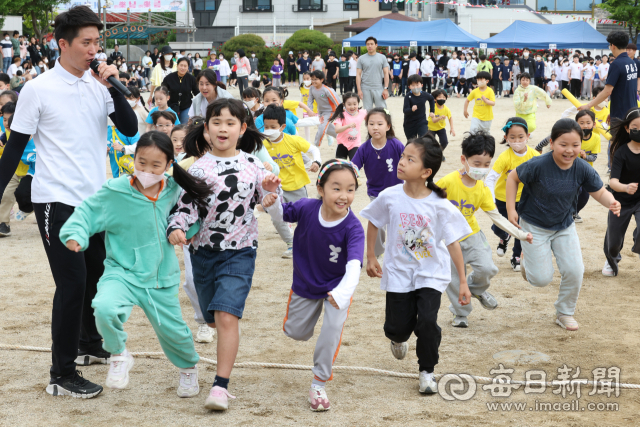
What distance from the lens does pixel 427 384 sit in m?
4.09

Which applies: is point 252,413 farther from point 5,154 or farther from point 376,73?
point 376,73

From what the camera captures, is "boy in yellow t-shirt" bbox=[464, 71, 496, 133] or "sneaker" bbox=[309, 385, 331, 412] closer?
"sneaker" bbox=[309, 385, 331, 412]

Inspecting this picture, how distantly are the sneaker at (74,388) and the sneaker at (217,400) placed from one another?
0.74 metres

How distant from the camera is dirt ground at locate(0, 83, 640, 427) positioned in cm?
380

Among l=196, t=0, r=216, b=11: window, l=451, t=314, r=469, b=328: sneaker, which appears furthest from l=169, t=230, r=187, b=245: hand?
l=196, t=0, r=216, b=11: window

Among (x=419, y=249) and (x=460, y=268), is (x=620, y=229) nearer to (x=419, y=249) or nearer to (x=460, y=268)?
(x=460, y=268)

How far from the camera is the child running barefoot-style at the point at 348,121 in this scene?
9.26m

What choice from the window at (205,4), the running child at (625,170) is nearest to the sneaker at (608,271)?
the running child at (625,170)

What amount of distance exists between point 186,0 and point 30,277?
55.5m

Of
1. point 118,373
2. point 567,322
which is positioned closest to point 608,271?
point 567,322

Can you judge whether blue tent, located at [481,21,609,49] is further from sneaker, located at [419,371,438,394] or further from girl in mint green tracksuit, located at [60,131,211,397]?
girl in mint green tracksuit, located at [60,131,211,397]

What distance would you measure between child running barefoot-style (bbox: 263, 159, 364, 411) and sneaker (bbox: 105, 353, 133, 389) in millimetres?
998

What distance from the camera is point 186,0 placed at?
191ft

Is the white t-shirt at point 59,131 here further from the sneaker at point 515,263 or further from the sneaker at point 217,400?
the sneaker at point 515,263
